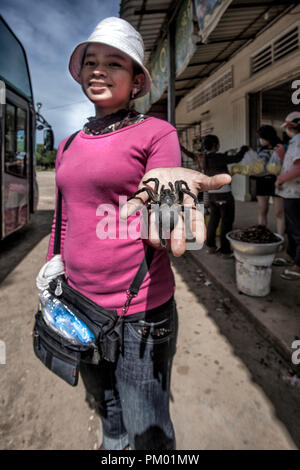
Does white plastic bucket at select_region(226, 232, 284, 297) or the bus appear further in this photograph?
→ the bus

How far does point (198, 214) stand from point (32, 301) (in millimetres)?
3687

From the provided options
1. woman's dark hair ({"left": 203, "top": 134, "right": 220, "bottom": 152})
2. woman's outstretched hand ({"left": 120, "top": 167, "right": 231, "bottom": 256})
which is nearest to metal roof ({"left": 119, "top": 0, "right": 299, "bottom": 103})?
woman's dark hair ({"left": 203, "top": 134, "right": 220, "bottom": 152})

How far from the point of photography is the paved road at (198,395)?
6.03ft

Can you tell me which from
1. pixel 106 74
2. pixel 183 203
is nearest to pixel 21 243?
pixel 106 74

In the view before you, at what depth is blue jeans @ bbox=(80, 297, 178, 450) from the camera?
47.2 inches

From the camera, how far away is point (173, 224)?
2.67 feet

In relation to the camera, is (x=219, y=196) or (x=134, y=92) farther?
(x=219, y=196)

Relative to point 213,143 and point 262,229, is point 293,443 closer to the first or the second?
point 262,229

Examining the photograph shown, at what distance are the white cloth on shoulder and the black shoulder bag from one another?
0.17 feet

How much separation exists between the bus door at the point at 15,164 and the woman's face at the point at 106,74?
14.9 feet

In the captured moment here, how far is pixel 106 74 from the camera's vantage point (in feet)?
3.99

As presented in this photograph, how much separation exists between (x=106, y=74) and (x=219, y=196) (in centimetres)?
382

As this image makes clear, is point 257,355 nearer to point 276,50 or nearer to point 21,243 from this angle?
point 21,243

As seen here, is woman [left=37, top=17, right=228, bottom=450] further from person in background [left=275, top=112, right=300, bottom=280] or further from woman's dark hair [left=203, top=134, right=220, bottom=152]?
woman's dark hair [left=203, top=134, right=220, bottom=152]
